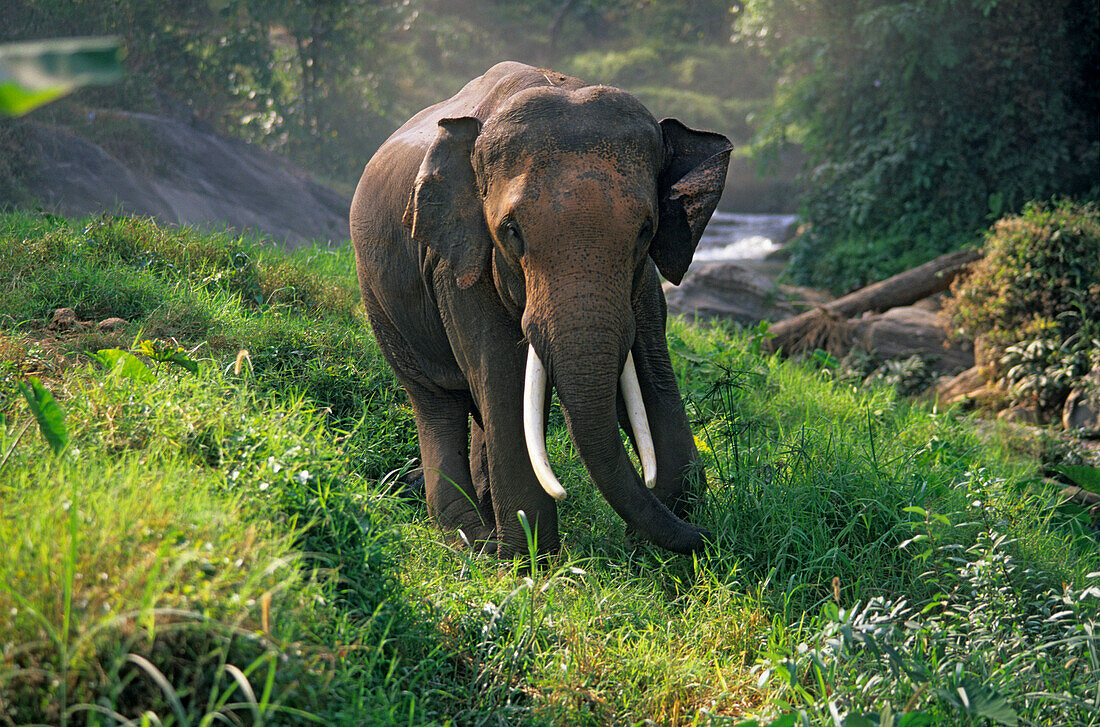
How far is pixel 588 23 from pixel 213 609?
3134 cm

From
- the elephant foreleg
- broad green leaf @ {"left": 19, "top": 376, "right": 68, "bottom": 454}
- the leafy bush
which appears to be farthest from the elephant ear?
the leafy bush

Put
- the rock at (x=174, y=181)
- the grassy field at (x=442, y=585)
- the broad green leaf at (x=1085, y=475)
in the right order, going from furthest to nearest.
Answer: the rock at (x=174, y=181) < the broad green leaf at (x=1085, y=475) < the grassy field at (x=442, y=585)

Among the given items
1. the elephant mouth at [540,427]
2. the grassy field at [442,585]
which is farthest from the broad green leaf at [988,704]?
the elephant mouth at [540,427]

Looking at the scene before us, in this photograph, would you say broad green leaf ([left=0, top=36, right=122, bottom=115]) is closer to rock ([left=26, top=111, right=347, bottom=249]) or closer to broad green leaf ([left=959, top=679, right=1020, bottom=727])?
broad green leaf ([left=959, top=679, right=1020, bottom=727])

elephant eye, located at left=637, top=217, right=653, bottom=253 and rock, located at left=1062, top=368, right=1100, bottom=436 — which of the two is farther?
rock, located at left=1062, top=368, right=1100, bottom=436

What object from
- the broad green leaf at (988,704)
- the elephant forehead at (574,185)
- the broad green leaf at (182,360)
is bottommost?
the broad green leaf at (988,704)

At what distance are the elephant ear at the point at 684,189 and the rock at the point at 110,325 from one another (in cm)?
331

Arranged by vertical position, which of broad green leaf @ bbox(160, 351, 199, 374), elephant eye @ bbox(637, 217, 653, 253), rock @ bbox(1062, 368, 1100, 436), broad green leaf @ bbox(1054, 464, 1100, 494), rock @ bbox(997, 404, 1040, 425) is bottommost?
rock @ bbox(997, 404, 1040, 425)

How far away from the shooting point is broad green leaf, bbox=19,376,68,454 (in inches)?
Answer: 111

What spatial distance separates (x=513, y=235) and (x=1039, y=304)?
663 centimetres

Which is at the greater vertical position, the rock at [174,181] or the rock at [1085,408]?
the rock at [174,181]

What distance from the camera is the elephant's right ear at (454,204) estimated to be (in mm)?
3707

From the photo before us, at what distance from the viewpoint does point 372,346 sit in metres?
6.06

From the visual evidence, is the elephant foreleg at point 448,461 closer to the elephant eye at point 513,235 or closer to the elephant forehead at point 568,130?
the elephant eye at point 513,235
